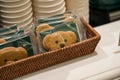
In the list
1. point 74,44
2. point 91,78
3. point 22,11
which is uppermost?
point 22,11

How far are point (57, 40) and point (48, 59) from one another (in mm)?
76

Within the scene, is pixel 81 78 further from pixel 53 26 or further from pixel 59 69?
pixel 53 26

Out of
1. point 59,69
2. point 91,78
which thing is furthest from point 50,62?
point 91,78

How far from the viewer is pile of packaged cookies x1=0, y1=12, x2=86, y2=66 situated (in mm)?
892

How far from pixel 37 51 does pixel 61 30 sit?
0.12m

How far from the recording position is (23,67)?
896 millimetres

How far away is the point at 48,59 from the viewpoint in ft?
3.01

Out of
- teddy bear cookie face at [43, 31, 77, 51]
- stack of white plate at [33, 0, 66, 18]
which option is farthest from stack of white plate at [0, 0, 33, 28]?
teddy bear cookie face at [43, 31, 77, 51]

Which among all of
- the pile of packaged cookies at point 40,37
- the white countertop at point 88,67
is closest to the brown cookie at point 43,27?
the pile of packaged cookies at point 40,37

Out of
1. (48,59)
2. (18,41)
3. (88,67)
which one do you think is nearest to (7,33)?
(18,41)

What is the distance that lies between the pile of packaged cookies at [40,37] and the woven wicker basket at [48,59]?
27 mm

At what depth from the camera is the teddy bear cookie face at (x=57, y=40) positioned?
924 mm

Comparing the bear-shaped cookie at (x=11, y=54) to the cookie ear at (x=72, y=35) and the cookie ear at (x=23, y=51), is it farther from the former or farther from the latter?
the cookie ear at (x=72, y=35)

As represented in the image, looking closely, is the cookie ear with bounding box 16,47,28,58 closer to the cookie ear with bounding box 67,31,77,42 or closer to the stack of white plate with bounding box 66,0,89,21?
the cookie ear with bounding box 67,31,77,42
